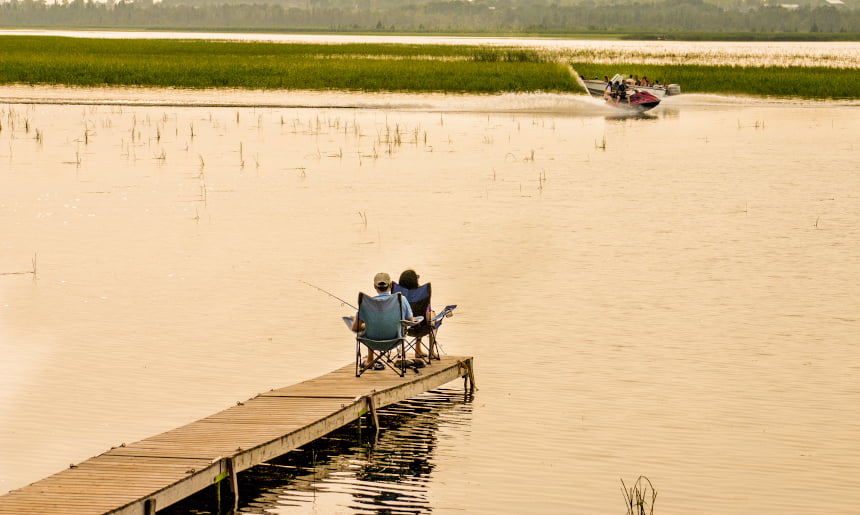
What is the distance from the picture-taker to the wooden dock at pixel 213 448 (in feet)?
29.8

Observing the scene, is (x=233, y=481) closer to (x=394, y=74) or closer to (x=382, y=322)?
(x=382, y=322)

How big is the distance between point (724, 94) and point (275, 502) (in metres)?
60.9

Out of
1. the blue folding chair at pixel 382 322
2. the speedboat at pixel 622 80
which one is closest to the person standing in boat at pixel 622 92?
the speedboat at pixel 622 80

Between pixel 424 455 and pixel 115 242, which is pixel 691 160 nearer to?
pixel 115 242

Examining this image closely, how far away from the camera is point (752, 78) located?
242 ft

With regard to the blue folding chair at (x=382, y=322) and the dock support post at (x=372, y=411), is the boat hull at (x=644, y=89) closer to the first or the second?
the blue folding chair at (x=382, y=322)

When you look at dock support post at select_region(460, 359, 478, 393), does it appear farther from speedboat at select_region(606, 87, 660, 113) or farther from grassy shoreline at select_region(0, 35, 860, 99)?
grassy shoreline at select_region(0, 35, 860, 99)

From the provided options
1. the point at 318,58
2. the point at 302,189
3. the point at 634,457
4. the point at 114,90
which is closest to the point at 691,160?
the point at 302,189

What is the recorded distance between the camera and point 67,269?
68.3 ft

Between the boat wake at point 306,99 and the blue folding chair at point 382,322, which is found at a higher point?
the boat wake at point 306,99

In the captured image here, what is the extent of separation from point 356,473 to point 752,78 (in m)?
66.2

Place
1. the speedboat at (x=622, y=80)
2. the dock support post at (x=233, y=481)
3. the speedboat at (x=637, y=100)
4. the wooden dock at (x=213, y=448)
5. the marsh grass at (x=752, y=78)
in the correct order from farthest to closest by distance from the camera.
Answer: the marsh grass at (x=752, y=78)
the speedboat at (x=622, y=80)
the speedboat at (x=637, y=100)
the dock support post at (x=233, y=481)
the wooden dock at (x=213, y=448)

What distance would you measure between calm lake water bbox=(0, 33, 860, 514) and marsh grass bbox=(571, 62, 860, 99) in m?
27.8

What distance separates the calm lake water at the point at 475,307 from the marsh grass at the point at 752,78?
27812mm
